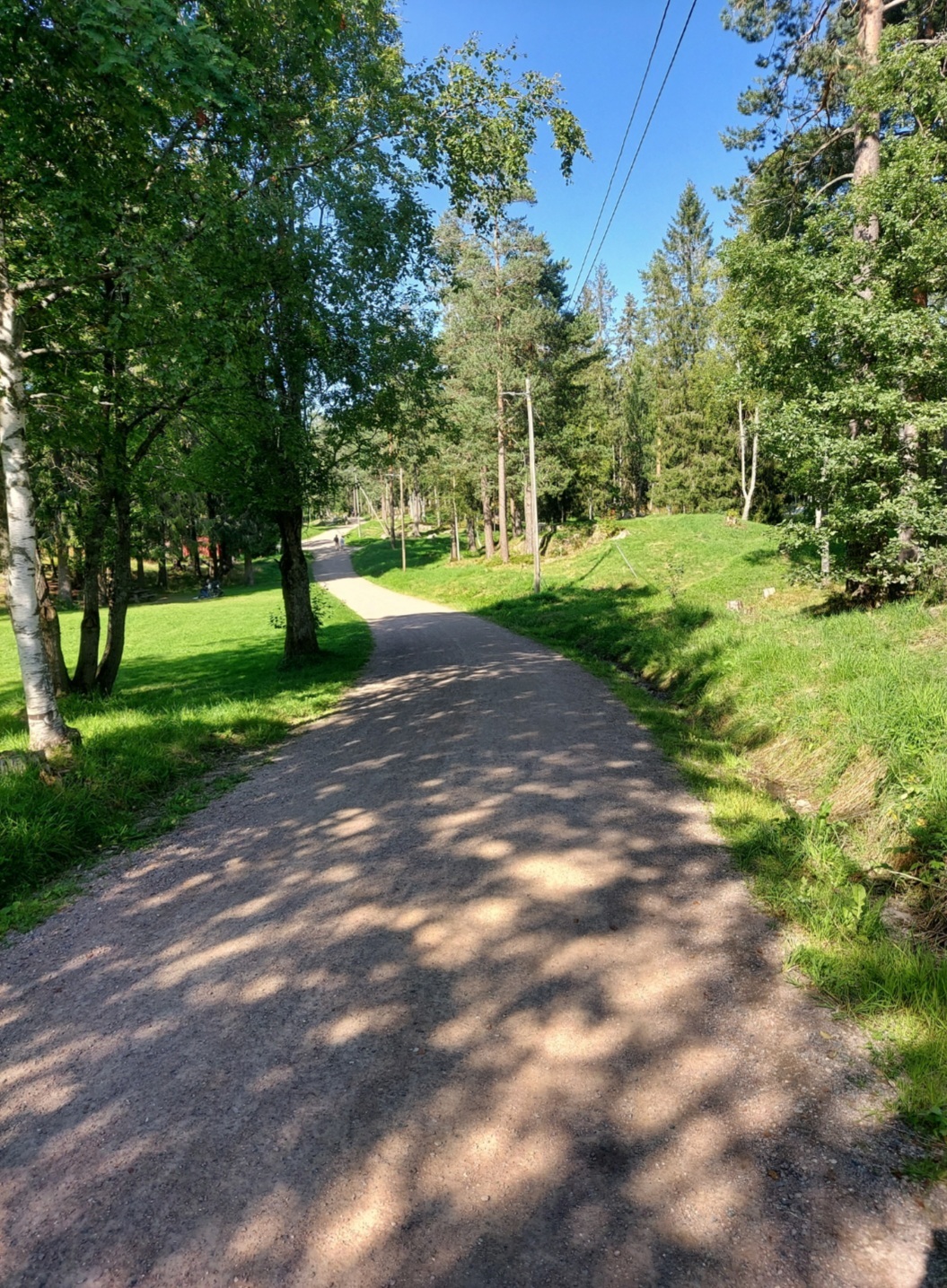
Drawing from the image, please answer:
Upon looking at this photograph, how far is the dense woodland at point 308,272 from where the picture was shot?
5328 millimetres

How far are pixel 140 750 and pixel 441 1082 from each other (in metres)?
5.35

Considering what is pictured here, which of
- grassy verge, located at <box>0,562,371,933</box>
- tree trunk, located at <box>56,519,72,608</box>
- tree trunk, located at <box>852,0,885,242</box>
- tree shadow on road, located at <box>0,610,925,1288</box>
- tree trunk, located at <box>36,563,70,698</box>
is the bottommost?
tree shadow on road, located at <box>0,610,925,1288</box>

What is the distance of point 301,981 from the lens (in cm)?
326

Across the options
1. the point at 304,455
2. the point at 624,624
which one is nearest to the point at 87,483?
the point at 304,455

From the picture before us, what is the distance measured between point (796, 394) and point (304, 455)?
8.01m

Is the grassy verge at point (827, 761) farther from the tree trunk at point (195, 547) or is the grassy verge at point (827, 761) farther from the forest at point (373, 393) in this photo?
the tree trunk at point (195, 547)

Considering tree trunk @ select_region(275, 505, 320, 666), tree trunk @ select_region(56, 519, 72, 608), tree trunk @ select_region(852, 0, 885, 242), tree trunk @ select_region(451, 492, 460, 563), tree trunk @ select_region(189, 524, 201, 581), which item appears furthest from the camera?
tree trunk @ select_region(451, 492, 460, 563)

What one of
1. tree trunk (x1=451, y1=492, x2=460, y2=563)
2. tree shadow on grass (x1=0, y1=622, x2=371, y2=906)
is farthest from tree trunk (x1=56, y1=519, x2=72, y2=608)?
tree trunk (x1=451, y1=492, x2=460, y2=563)

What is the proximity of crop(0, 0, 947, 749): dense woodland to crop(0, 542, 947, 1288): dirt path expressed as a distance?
144 inches

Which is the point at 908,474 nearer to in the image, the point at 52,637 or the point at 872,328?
the point at 872,328

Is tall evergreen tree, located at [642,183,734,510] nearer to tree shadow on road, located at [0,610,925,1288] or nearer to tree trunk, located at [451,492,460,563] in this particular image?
tree trunk, located at [451,492,460,563]

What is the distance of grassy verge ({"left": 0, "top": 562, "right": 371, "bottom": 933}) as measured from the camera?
473 centimetres

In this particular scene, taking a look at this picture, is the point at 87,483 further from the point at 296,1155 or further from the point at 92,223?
the point at 296,1155

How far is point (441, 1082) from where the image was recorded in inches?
102
